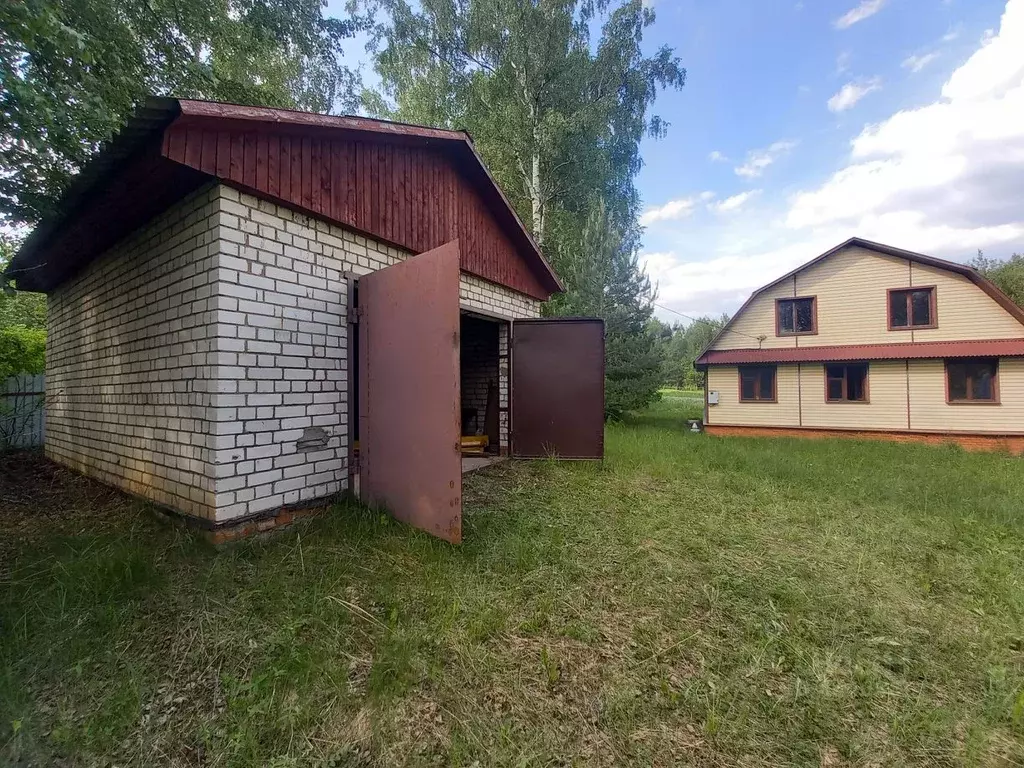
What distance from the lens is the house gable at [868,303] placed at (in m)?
11.7

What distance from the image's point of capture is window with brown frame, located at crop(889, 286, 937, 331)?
40.7ft

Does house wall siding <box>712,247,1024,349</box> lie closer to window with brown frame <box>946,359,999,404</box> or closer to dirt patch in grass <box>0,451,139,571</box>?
window with brown frame <box>946,359,999,404</box>

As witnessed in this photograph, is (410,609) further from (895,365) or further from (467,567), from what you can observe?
(895,365)

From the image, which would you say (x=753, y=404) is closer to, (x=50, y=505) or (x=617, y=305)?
(x=617, y=305)

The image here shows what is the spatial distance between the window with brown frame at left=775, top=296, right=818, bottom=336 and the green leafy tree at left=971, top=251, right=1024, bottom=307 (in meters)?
19.7

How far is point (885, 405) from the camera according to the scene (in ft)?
41.9

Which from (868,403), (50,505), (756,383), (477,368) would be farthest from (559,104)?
(50,505)

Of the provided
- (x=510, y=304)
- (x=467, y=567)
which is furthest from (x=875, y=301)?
(x=467, y=567)

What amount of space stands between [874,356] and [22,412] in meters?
20.7

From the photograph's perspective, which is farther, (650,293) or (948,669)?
(650,293)

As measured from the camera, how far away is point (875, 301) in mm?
13031

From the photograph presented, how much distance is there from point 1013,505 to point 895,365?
9.05 metres

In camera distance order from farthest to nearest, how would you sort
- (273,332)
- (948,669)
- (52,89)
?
(52,89), (273,332), (948,669)

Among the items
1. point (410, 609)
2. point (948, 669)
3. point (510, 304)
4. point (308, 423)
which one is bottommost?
point (948, 669)
